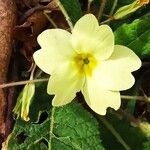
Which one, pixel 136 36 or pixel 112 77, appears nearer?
pixel 112 77

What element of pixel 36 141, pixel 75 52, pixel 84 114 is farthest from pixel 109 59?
pixel 36 141

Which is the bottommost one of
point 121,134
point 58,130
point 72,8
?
point 121,134

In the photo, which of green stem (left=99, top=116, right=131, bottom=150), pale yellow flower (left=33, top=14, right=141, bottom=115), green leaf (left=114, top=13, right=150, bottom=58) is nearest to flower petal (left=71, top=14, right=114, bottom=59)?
pale yellow flower (left=33, top=14, right=141, bottom=115)

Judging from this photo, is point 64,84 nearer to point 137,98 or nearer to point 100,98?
point 100,98

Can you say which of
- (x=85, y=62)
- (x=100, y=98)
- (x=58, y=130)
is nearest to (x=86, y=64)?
(x=85, y=62)

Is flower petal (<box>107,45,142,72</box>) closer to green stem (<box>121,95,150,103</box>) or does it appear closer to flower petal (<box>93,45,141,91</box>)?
flower petal (<box>93,45,141,91</box>)

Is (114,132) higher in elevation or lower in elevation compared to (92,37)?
lower
